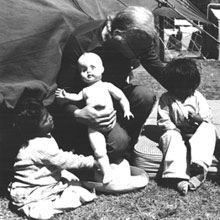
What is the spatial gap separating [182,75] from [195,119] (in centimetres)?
32

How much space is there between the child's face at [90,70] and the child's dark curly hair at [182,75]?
22.7 inches

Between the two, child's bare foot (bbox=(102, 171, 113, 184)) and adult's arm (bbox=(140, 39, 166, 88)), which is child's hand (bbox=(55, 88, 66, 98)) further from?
adult's arm (bbox=(140, 39, 166, 88))

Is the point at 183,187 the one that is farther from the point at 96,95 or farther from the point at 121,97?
the point at 96,95

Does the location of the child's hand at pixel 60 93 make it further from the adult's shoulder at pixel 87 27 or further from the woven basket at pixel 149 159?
the woven basket at pixel 149 159

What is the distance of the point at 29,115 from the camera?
2.92 meters

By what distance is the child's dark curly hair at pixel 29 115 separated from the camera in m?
2.92

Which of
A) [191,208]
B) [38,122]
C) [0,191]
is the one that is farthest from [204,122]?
[0,191]

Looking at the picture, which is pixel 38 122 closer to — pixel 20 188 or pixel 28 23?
pixel 20 188

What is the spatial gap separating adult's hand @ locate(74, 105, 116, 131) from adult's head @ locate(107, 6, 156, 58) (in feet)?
1.45

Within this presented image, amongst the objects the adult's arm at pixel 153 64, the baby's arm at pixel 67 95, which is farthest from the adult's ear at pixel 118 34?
the adult's arm at pixel 153 64

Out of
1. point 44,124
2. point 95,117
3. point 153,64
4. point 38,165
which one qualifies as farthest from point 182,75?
point 38,165

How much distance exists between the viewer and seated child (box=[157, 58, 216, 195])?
10.6 ft

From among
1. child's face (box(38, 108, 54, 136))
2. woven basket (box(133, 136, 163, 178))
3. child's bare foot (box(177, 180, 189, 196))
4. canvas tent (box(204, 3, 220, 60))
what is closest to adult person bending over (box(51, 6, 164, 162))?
woven basket (box(133, 136, 163, 178))

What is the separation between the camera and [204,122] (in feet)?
11.2
